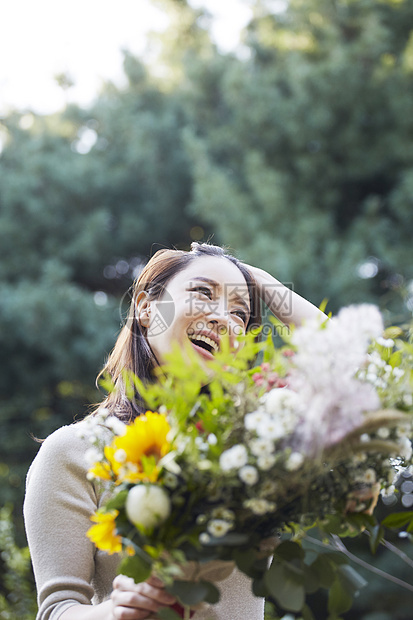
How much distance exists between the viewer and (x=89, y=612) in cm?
93

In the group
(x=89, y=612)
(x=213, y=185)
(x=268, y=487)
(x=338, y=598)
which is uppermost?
(x=213, y=185)

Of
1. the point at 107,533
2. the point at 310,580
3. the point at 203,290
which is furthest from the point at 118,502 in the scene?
the point at 203,290

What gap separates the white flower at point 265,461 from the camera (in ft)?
2.29

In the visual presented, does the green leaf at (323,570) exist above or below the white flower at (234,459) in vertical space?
below

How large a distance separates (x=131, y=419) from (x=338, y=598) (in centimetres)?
56

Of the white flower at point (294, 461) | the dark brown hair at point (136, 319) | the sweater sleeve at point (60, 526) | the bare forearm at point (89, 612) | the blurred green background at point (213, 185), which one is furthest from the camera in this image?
the blurred green background at point (213, 185)

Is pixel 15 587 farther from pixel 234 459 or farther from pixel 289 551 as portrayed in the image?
pixel 234 459

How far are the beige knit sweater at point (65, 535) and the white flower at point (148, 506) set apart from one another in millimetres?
368

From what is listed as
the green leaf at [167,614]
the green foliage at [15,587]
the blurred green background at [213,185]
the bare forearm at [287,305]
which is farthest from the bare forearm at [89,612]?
the blurred green background at [213,185]

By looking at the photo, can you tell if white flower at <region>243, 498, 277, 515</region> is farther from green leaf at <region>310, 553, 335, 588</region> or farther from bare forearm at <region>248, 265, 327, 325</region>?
bare forearm at <region>248, 265, 327, 325</region>

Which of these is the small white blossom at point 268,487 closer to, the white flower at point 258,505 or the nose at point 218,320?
the white flower at point 258,505

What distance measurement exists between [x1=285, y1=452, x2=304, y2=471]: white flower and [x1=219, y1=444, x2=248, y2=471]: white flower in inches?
2.0

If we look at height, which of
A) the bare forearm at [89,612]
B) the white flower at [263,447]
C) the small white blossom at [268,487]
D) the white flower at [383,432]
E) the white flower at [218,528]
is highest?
the white flower at [383,432]

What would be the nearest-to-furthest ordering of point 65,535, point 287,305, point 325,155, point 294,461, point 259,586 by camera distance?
point 294,461 < point 259,586 < point 65,535 < point 287,305 < point 325,155
